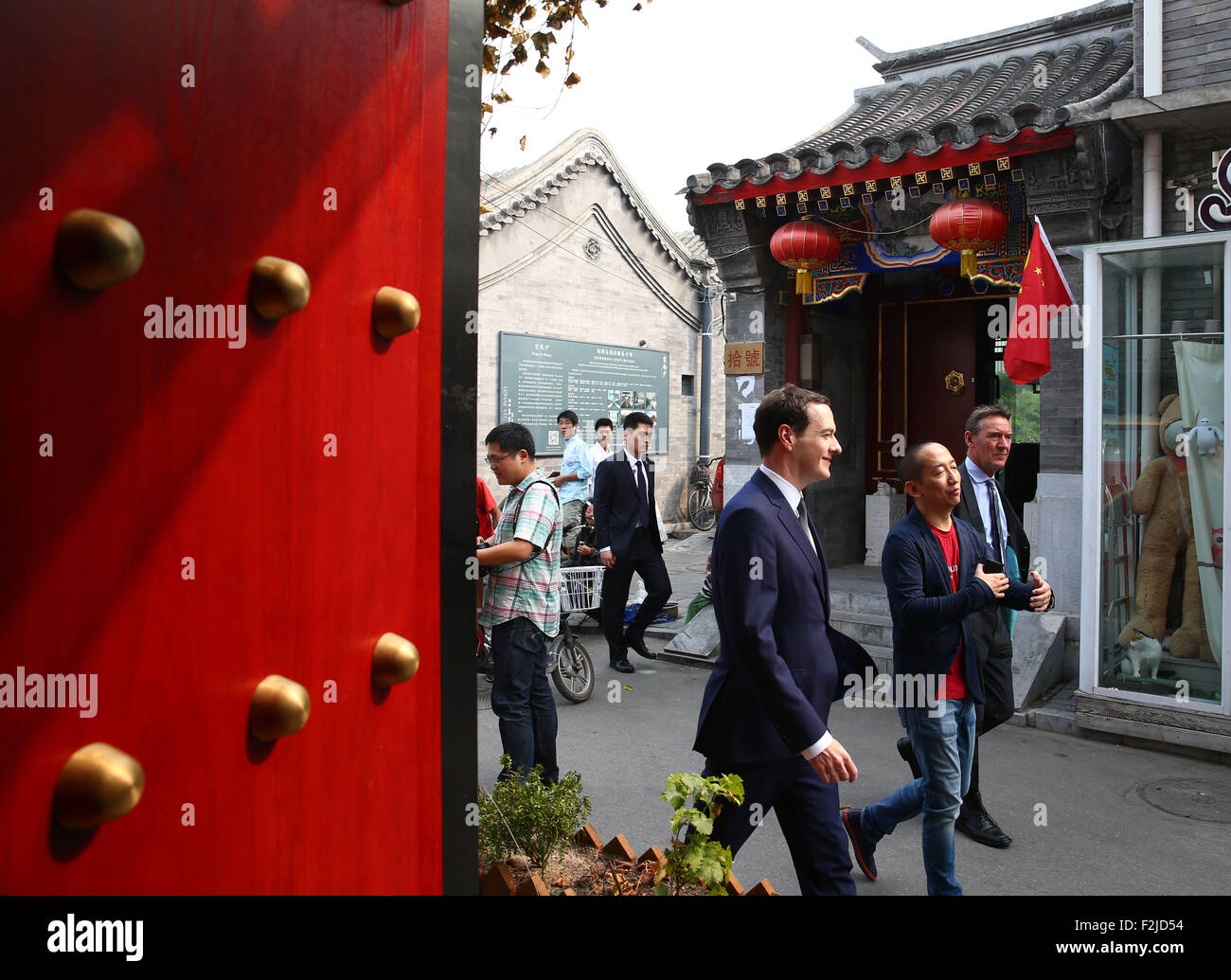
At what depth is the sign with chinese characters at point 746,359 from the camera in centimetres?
900

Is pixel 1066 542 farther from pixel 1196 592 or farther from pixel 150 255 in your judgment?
pixel 150 255

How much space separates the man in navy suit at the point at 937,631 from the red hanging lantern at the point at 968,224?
4233 millimetres

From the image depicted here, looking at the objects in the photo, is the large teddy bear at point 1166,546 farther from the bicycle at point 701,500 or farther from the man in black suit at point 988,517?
the bicycle at point 701,500

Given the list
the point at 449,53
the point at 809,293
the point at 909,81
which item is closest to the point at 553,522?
the point at 449,53

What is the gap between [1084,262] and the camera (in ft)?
20.0

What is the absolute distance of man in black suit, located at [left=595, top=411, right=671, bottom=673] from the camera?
7.84 metres

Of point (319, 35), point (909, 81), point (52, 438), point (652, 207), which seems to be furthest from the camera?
point (652, 207)

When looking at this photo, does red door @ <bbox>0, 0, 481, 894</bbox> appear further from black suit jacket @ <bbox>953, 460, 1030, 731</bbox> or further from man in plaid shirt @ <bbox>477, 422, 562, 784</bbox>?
man in plaid shirt @ <bbox>477, 422, 562, 784</bbox>

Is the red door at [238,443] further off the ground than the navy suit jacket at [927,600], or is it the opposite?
the red door at [238,443]

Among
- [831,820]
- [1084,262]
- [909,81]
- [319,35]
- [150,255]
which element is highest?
[909,81]

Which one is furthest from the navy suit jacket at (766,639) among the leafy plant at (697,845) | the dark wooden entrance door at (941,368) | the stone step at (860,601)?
the dark wooden entrance door at (941,368)

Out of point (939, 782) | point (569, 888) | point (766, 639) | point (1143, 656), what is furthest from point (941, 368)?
point (569, 888)

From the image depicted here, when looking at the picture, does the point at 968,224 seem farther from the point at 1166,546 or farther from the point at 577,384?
the point at 577,384

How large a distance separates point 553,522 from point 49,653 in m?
3.93
